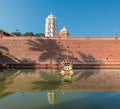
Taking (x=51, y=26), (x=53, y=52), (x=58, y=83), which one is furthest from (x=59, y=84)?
(x=51, y=26)

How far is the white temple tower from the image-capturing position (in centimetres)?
8906

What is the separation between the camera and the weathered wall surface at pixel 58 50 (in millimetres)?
35969

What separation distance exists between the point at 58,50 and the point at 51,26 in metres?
53.9

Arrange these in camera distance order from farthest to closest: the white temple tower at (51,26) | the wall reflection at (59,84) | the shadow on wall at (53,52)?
1. the white temple tower at (51,26)
2. the shadow on wall at (53,52)
3. the wall reflection at (59,84)

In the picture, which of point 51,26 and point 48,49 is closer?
point 48,49

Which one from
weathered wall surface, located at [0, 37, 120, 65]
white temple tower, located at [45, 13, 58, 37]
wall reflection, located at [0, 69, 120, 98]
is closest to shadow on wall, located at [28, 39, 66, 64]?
weathered wall surface, located at [0, 37, 120, 65]

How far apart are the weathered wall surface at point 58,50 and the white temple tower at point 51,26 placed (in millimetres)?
50873

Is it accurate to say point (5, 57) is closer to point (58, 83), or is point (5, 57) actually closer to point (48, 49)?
point (48, 49)

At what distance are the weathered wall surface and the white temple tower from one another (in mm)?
50873

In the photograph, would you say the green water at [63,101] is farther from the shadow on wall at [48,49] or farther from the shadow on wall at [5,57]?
the shadow on wall at [5,57]

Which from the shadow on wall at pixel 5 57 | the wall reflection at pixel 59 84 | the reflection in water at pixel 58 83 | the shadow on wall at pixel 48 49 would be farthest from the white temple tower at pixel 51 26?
the reflection in water at pixel 58 83

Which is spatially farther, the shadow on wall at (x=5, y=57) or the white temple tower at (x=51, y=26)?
the white temple tower at (x=51, y=26)

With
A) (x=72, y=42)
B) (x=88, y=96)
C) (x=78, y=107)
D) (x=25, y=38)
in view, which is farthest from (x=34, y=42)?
(x=78, y=107)

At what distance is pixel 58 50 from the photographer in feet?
121
